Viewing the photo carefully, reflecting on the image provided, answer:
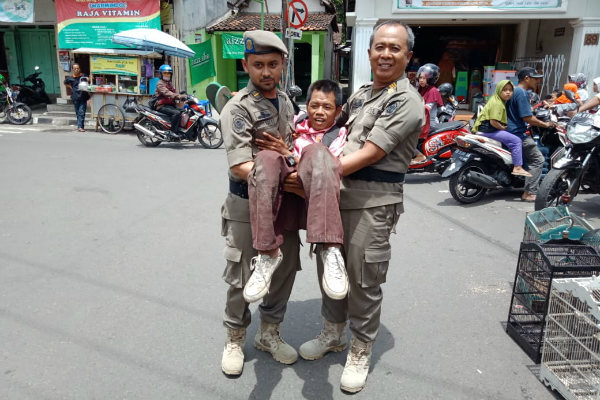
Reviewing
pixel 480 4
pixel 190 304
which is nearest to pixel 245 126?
pixel 190 304

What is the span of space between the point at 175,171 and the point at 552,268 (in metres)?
6.24

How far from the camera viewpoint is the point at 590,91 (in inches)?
482

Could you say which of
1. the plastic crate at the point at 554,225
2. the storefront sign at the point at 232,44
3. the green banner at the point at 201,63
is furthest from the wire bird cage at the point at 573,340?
the storefront sign at the point at 232,44

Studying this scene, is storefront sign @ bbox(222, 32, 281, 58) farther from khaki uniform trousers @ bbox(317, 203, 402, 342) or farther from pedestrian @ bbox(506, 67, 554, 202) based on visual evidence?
khaki uniform trousers @ bbox(317, 203, 402, 342)

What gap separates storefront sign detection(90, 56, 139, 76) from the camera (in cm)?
1184

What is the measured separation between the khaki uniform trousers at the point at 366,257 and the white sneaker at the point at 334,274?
0.55ft

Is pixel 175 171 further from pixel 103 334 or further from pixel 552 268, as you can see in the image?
pixel 552 268

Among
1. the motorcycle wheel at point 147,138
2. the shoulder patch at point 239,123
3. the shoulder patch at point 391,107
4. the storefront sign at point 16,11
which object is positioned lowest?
the motorcycle wheel at point 147,138

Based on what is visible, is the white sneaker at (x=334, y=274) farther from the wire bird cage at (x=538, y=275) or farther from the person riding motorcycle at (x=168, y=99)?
the person riding motorcycle at (x=168, y=99)

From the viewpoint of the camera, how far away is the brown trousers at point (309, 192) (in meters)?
2.11

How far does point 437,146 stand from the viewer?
7.13 metres

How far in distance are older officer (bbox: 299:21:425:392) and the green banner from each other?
13547 mm

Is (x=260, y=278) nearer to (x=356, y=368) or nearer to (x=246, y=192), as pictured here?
(x=246, y=192)

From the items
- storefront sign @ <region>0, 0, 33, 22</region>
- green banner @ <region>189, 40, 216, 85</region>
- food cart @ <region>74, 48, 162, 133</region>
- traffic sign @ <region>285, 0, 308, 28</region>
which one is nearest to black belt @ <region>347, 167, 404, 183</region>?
traffic sign @ <region>285, 0, 308, 28</region>
